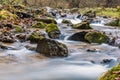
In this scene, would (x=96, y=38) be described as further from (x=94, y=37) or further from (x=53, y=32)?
(x=53, y=32)

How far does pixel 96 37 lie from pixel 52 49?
15.1 feet

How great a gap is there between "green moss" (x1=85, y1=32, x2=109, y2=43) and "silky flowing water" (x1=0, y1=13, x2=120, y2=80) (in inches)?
62.6

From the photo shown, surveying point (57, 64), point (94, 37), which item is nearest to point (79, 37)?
point (94, 37)

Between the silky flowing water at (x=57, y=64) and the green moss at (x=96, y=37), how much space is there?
1590mm

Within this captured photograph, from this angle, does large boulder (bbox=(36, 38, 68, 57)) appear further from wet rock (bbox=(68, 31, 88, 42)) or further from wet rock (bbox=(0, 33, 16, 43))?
wet rock (bbox=(68, 31, 88, 42))

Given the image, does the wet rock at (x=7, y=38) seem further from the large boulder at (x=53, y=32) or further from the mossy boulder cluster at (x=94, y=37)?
the mossy boulder cluster at (x=94, y=37)

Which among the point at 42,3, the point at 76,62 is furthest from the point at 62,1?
the point at 76,62

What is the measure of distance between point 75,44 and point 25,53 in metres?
3.89

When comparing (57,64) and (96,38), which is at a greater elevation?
(96,38)

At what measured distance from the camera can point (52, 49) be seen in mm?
13344

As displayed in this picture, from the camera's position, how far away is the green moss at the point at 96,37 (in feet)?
56.1

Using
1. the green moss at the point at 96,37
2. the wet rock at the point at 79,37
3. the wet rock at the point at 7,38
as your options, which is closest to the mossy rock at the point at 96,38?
the green moss at the point at 96,37

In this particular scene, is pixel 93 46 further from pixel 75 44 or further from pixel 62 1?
pixel 62 1

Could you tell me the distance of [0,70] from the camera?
10891 millimetres
